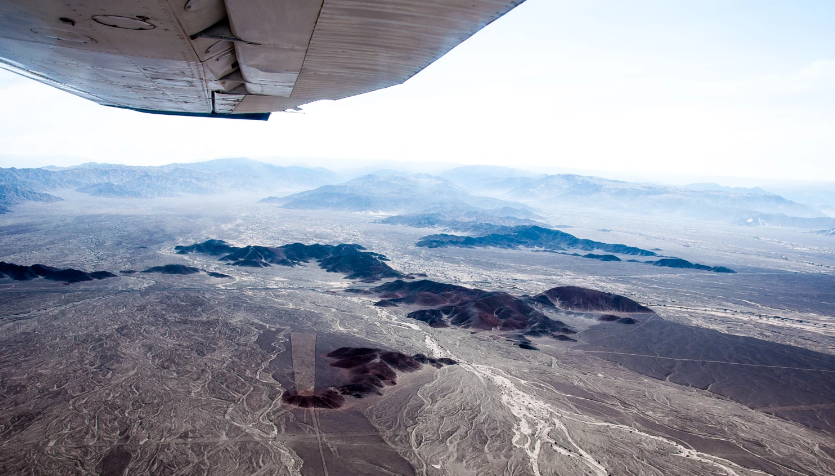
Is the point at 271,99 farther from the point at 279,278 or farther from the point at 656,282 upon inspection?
the point at 656,282

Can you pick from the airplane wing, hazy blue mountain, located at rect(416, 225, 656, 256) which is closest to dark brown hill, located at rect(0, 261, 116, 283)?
the airplane wing

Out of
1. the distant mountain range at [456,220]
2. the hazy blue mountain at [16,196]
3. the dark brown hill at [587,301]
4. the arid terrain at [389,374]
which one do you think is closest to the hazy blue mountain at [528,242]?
the distant mountain range at [456,220]

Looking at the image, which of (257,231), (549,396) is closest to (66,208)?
(257,231)

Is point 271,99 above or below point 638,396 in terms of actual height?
above

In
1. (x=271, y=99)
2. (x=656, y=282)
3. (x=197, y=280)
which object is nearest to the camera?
(x=271, y=99)

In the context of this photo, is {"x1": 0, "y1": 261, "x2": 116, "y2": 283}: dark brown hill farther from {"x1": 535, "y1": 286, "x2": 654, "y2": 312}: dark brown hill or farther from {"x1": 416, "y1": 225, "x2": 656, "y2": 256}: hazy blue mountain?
{"x1": 416, "y1": 225, "x2": 656, "y2": 256}: hazy blue mountain

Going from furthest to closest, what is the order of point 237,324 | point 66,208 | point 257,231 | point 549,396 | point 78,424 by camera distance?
point 66,208 < point 257,231 < point 237,324 < point 549,396 < point 78,424

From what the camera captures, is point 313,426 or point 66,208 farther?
point 66,208

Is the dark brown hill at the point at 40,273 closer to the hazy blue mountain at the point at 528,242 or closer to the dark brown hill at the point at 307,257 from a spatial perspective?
the dark brown hill at the point at 307,257
